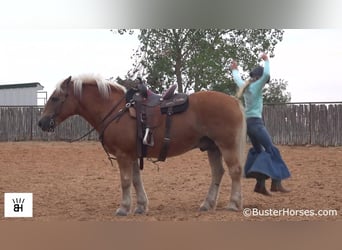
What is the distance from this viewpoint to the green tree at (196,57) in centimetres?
376

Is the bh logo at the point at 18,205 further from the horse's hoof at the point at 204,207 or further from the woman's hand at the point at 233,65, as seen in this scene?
the woman's hand at the point at 233,65

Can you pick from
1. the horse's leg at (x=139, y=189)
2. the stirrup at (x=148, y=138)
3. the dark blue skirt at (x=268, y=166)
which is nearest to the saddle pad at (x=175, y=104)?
the stirrup at (x=148, y=138)

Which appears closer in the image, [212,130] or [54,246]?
[54,246]

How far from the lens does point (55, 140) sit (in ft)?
13.8

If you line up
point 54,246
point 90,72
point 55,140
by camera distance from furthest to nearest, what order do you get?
point 55,140 → point 90,72 → point 54,246

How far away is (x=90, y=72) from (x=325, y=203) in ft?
5.31

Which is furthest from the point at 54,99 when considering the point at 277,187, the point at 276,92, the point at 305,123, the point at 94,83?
the point at 305,123

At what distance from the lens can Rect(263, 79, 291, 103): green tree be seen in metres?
3.93

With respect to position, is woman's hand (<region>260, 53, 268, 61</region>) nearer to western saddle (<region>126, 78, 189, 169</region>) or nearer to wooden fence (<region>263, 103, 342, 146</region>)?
wooden fence (<region>263, 103, 342, 146</region>)

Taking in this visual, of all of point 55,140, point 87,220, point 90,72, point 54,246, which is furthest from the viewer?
point 55,140

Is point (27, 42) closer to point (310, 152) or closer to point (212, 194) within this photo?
point (212, 194)

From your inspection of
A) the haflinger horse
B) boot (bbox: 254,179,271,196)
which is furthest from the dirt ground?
the haflinger horse

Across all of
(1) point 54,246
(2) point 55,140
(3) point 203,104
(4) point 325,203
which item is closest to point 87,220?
(1) point 54,246

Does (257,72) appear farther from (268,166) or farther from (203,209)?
(203,209)
